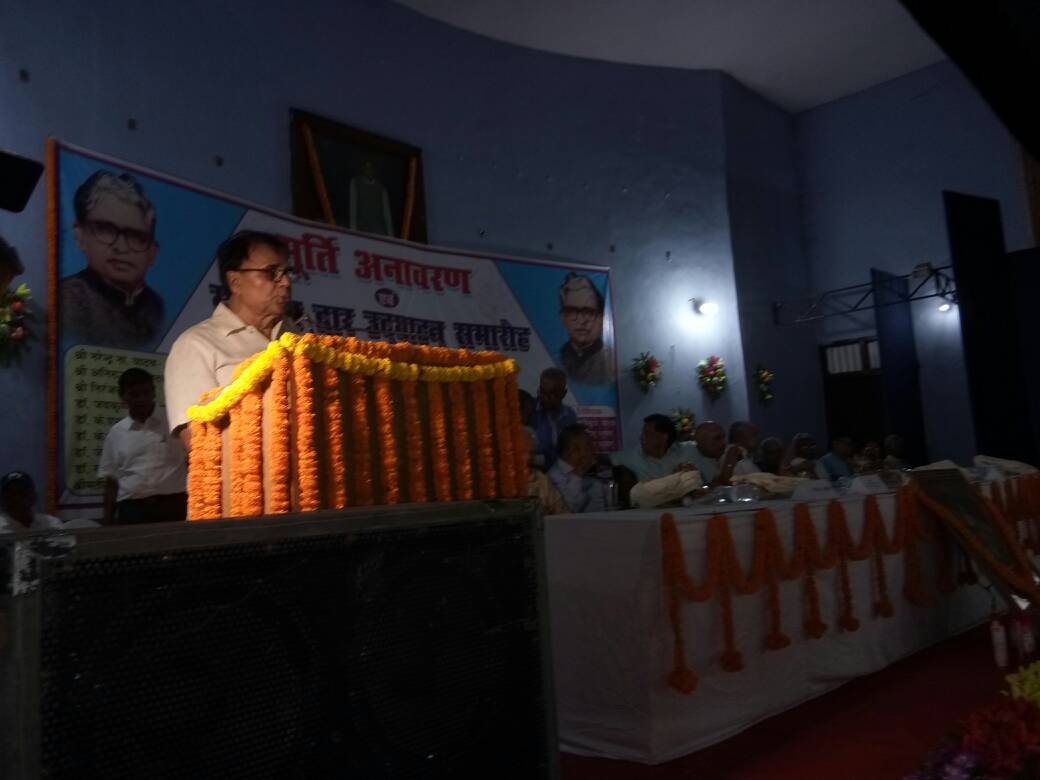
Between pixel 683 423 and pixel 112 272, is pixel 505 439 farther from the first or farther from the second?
pixel 683 423

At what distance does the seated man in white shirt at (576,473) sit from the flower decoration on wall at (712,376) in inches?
146

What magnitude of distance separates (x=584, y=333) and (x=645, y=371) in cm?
80

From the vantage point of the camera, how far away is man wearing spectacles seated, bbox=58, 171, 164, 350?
416 centimetres

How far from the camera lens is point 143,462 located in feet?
12.4

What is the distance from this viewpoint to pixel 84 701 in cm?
90

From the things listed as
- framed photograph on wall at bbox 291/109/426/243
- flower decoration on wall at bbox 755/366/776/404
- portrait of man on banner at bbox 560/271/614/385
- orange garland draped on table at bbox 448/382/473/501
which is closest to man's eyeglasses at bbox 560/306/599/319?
portrait of man on banner at bbox 560/271/614/385

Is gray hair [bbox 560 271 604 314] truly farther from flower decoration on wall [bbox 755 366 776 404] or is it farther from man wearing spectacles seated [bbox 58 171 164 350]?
man wearing spectacles seated [bbox 58 171 164 350]

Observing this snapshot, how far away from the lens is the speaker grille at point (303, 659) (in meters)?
0.92

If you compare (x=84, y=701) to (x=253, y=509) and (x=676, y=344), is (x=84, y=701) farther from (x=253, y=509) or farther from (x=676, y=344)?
(x=676, y=344)

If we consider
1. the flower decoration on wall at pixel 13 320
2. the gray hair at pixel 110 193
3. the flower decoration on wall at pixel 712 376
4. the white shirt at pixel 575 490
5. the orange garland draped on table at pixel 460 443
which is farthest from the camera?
the flower decoration on wall at pixel 712 376

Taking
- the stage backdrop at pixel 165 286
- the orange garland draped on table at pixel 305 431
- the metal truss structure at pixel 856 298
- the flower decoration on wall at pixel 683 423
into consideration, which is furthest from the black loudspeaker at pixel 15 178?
the metal truss structure at pixel 856 298

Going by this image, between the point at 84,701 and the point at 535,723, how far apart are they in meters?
0.81

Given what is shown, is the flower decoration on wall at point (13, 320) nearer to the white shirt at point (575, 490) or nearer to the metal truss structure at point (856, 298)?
the white shirt at point (575, 490)

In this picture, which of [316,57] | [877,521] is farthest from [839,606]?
[316,57]
